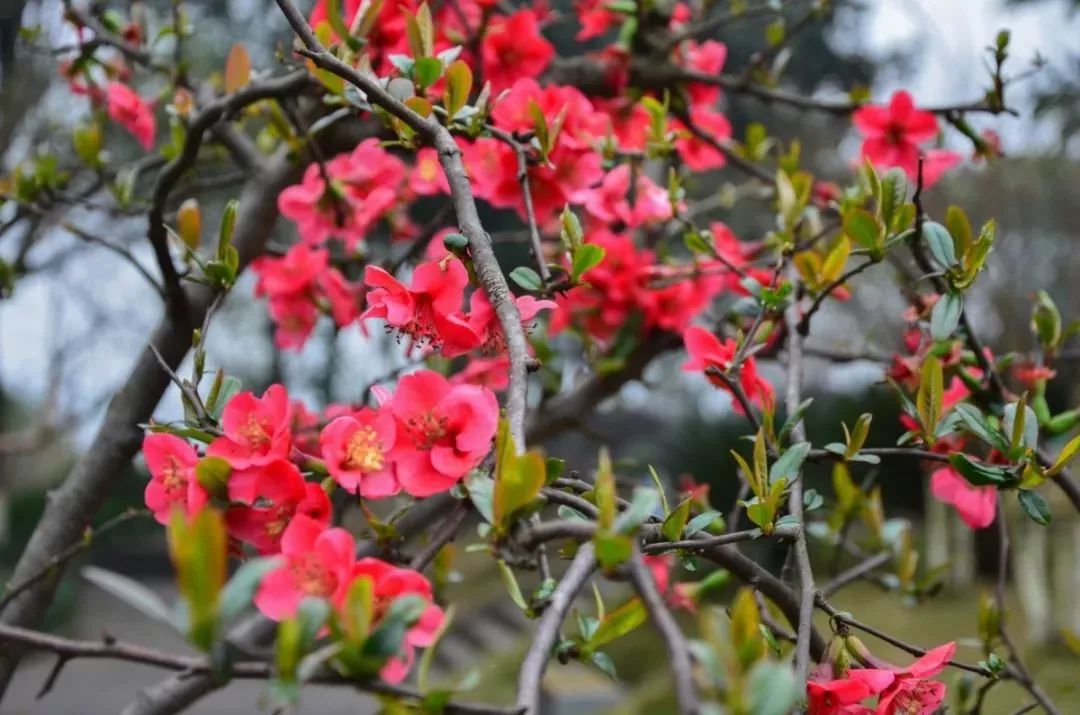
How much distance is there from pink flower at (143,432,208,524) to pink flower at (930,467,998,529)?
0.58m

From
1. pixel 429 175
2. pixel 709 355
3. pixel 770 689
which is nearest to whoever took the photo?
pixel 770 689

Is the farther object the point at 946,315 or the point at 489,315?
the point at 946,315

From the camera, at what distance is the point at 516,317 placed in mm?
460

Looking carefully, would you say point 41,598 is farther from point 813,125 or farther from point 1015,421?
point 813,125

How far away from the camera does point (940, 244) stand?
68 centimetres

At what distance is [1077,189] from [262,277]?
15.7 ft

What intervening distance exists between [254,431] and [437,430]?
0.11 metres

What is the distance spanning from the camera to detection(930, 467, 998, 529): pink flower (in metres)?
0.73

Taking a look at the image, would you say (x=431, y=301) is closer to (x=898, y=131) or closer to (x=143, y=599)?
(x=143, y=599)

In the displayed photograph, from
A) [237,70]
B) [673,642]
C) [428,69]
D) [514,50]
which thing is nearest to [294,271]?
[237,70]

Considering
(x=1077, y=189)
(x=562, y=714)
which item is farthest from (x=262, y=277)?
(x=1077, y=189)

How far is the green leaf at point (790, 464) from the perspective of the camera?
1.84 ft

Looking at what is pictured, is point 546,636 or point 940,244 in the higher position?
point 940,244

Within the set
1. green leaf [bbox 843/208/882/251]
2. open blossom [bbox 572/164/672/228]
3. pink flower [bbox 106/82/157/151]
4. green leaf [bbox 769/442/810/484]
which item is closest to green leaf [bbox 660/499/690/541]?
green leaf [bbox 769/442/810/484]
